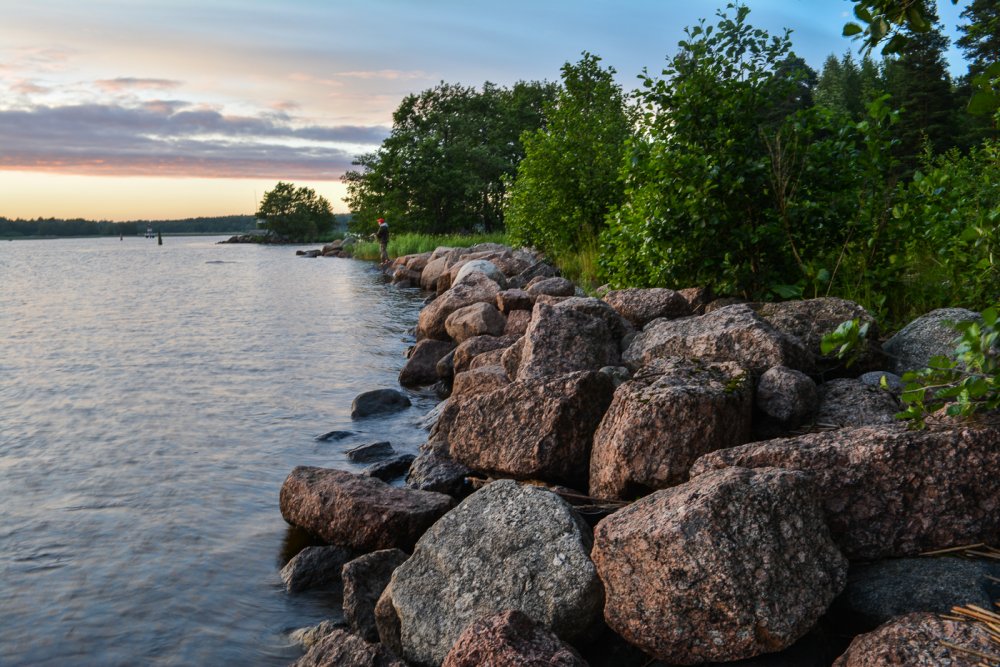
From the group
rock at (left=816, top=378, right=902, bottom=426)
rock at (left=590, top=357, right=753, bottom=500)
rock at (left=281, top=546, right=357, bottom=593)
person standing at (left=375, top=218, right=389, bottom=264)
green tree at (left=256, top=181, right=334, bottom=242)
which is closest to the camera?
rock at (left=590, top=357, right=753, bottom=500)

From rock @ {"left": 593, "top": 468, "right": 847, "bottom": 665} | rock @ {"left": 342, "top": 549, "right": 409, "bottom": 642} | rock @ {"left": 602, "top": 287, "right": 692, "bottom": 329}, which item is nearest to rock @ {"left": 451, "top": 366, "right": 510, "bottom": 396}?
rock @ {"left": 602, "top": 287, "right": 692, "bottom": 329}

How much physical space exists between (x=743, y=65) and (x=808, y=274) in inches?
93.5

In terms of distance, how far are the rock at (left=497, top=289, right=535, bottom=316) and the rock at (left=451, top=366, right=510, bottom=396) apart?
3.62 metres

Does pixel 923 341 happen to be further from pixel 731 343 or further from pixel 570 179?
pixel 570 179

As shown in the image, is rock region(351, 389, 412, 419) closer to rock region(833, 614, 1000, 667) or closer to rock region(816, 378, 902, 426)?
rock region(816, 378, 902, 426)

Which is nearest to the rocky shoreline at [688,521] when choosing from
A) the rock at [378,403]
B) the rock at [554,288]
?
the rock at [378,403]

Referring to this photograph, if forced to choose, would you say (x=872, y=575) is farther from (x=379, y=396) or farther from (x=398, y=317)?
(x=398, y=317)

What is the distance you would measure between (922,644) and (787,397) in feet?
7.02

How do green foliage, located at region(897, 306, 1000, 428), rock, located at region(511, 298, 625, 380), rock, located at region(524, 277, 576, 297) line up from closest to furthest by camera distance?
green foliage, located at region(897, 306, 1000, 428) < rock, located at region(511, 298, 625, 380) < rock, located at region(524, 277, 576, 297)

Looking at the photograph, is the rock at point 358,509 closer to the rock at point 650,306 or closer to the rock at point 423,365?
the rock at point 650,306

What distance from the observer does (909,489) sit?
366 cm

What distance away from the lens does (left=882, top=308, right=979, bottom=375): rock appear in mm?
5383

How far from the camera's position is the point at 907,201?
7.06 m

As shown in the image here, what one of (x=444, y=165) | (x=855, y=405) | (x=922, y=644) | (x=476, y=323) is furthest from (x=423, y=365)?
(x=444, y=165)
